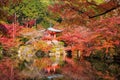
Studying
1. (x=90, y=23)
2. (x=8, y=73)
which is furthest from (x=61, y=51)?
(x=90, y=23)

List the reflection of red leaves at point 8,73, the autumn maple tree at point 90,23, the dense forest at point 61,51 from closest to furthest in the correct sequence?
1. the autumn maple tree at point 90,23
2. the reflection of red leaves at point 8,73
3. the dense forest at point 61,51

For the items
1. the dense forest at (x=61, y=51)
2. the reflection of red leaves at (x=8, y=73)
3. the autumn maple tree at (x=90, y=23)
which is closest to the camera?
the autumn maple tree at (x=90, y=23)

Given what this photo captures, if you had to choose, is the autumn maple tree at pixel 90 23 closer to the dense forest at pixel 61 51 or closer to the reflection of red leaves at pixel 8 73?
the dense forest at pixel 61 51

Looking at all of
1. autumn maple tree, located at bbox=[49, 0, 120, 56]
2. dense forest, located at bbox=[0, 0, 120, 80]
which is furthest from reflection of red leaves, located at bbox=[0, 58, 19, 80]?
autumn maple tree, located at bbox=[49, 0, 120, 56]

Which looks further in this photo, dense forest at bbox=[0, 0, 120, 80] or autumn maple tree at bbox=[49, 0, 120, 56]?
dense forest at bbox=[0, 0, 120, 80]

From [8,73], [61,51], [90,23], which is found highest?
[90,23]

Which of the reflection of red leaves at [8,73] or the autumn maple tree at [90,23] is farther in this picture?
the reflection of red leaves at [8,73]

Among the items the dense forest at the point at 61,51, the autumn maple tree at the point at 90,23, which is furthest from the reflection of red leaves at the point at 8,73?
the autumn maple tree at the point at 90,23

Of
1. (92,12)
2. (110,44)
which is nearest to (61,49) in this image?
(110,44)

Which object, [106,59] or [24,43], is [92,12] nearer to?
[106,59]

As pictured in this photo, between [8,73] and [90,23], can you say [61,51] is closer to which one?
[8,73]

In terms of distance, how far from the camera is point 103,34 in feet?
73.6

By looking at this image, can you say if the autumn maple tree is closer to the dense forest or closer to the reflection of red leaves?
the dense forest

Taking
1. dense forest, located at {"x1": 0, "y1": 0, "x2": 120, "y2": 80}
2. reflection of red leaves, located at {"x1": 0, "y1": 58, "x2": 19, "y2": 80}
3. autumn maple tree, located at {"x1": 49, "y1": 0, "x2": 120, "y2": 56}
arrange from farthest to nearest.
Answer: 1. dense forest, located at {"x1": 0, "y1": 0, "x2": 120, "y2": 80}
2. reflection of red leaves, located at {"x1": 0, "y1": 58, "x2": 19, "y2": 80}
3. autumn maple tree, located at {"x1": 49, "y1": 0, "x2": 120, "y2": 56}
